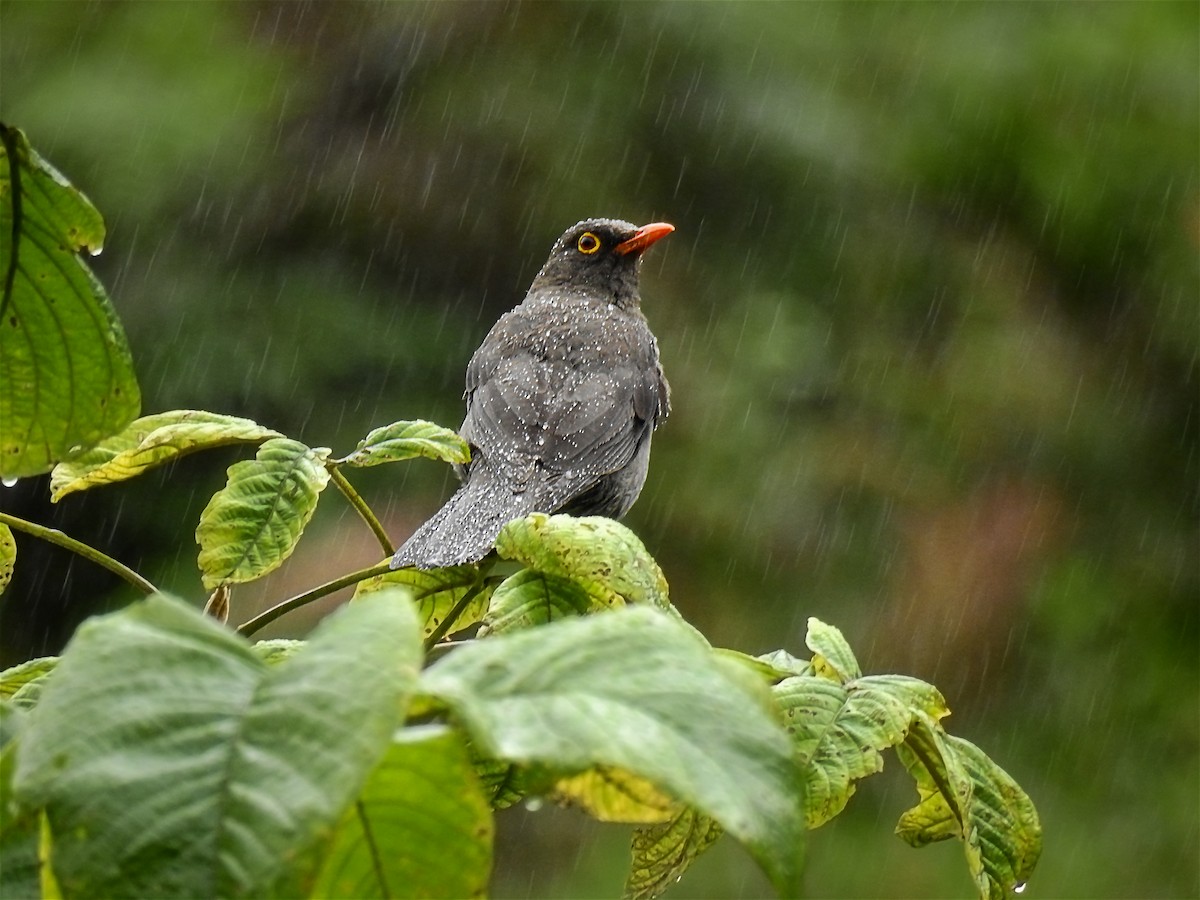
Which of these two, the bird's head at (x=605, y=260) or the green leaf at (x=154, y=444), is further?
the bird's head at (x=605, y=260)

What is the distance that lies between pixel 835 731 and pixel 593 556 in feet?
0.88

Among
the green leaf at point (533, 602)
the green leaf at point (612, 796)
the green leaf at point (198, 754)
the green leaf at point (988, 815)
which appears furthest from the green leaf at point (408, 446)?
the green leaf at point (198, 754)

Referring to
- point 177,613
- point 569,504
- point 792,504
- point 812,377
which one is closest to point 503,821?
point 792,504

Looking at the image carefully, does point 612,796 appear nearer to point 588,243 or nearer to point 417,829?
point 417,829

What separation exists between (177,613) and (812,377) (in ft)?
20.1

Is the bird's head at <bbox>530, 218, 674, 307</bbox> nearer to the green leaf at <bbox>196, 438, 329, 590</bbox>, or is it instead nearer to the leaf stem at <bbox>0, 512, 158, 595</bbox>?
the green leaf at <bbox>196, 438, 329, 590</bbox>

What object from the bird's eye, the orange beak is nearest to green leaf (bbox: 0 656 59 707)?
the orange beak

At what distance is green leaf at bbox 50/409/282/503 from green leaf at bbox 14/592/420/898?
0.85 metres

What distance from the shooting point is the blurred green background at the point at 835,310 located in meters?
6.49

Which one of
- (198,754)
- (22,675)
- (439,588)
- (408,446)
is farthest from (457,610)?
(198,754)

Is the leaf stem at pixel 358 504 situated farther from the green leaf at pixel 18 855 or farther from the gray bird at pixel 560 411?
the gray bird at pixel 560 411

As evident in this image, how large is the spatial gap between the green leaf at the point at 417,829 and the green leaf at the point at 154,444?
0.78 meters

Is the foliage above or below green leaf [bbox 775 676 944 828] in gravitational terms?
above

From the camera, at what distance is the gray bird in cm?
344
